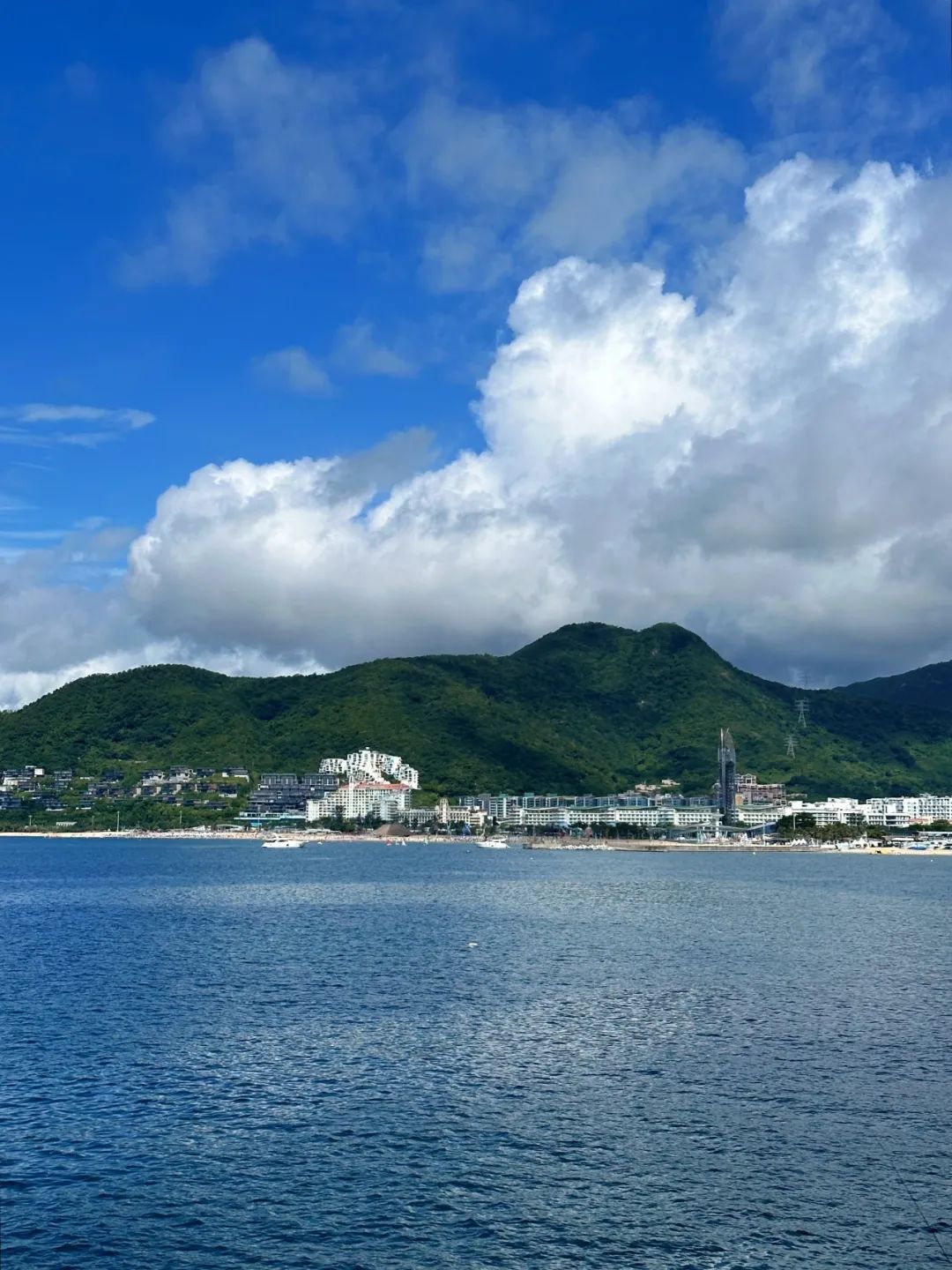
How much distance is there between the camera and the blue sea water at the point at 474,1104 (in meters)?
33.2

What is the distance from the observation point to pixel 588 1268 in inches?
1220

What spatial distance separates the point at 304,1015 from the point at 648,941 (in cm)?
4035

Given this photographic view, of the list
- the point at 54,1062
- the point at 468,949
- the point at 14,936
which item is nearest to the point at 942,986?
the point at 468,949

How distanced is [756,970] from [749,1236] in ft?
159

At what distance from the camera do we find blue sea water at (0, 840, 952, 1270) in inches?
1309

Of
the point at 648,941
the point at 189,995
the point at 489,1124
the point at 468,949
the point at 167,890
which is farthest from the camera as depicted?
the point at 167,890

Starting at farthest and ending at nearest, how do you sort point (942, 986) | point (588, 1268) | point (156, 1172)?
point (942, 986) → point (156, 1172) → point (588, 1268)

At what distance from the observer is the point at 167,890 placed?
150 metres

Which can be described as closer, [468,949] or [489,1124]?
[489,1124]

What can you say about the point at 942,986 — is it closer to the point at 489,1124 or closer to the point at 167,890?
the point at 489,1124

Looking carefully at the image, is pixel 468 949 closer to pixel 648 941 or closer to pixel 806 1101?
pixel 648 941

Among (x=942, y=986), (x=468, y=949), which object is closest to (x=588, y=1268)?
(x=942, y=986)

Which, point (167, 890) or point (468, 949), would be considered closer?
point (468, 949)

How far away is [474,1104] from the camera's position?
45.5m
